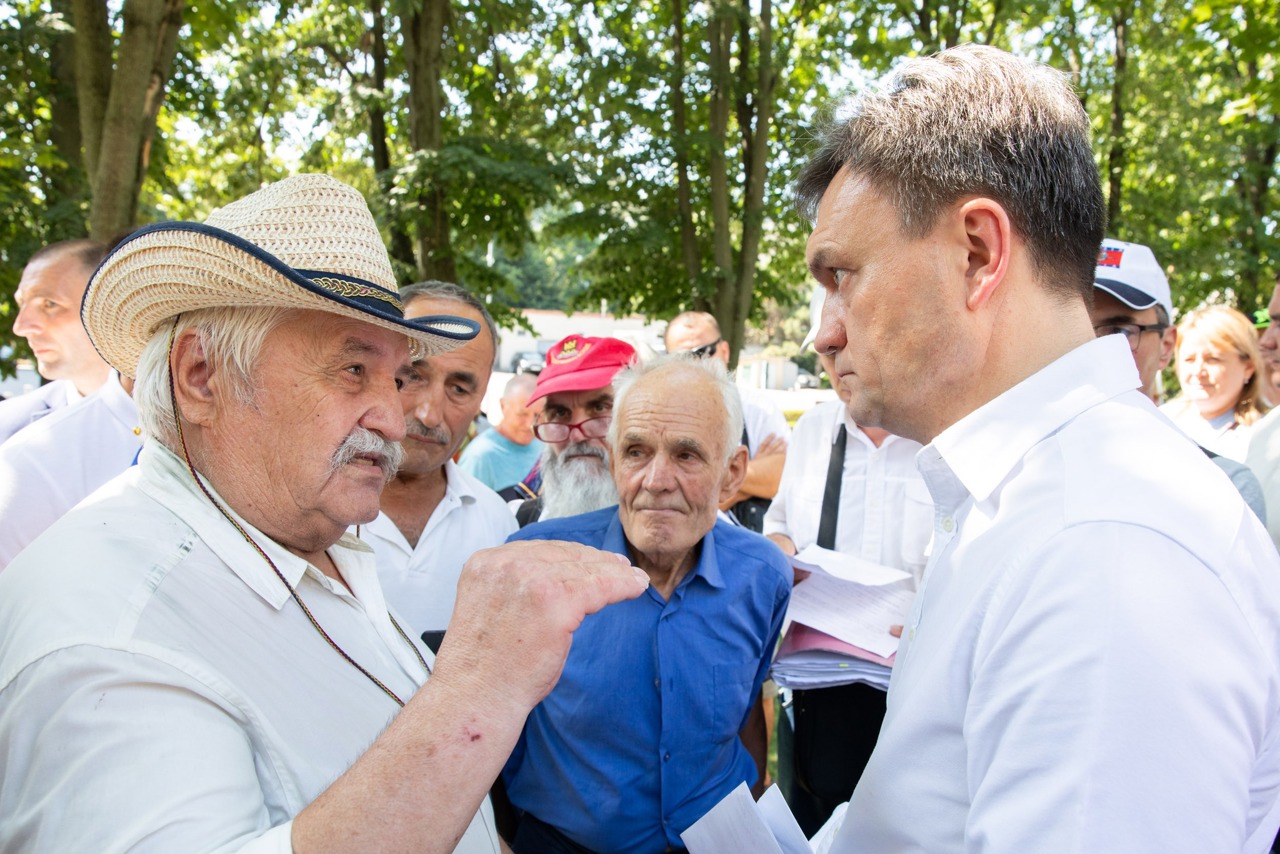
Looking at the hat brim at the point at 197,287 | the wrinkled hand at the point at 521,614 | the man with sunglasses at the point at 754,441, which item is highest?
the hat brim at the point at 197,287

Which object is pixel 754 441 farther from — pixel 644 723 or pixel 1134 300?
pixel 644 723

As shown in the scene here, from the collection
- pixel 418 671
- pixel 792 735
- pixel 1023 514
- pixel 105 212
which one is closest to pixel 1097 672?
pixel 1023 514

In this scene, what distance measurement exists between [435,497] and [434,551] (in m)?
0.29

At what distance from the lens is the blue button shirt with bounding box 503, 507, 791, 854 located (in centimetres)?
226

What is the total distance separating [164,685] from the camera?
1190mm

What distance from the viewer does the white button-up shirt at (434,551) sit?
110 inches

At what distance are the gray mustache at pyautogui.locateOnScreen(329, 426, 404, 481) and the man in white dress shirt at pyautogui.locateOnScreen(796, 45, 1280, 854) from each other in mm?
927

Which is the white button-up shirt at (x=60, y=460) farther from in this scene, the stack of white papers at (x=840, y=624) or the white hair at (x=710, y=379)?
the stack of white papers at (x=840, y=624)

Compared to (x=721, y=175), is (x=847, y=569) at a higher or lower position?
lower

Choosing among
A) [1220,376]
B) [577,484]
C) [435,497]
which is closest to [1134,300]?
[577,484]

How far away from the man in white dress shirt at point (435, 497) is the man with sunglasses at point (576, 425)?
29 cm

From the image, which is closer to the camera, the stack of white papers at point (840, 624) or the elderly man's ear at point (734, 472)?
the stack of white papers at point (840, 624)

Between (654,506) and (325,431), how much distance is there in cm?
117

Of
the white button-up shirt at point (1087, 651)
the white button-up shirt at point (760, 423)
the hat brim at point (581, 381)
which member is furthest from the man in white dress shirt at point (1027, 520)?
the white button-up shirt at point (760, 423)
